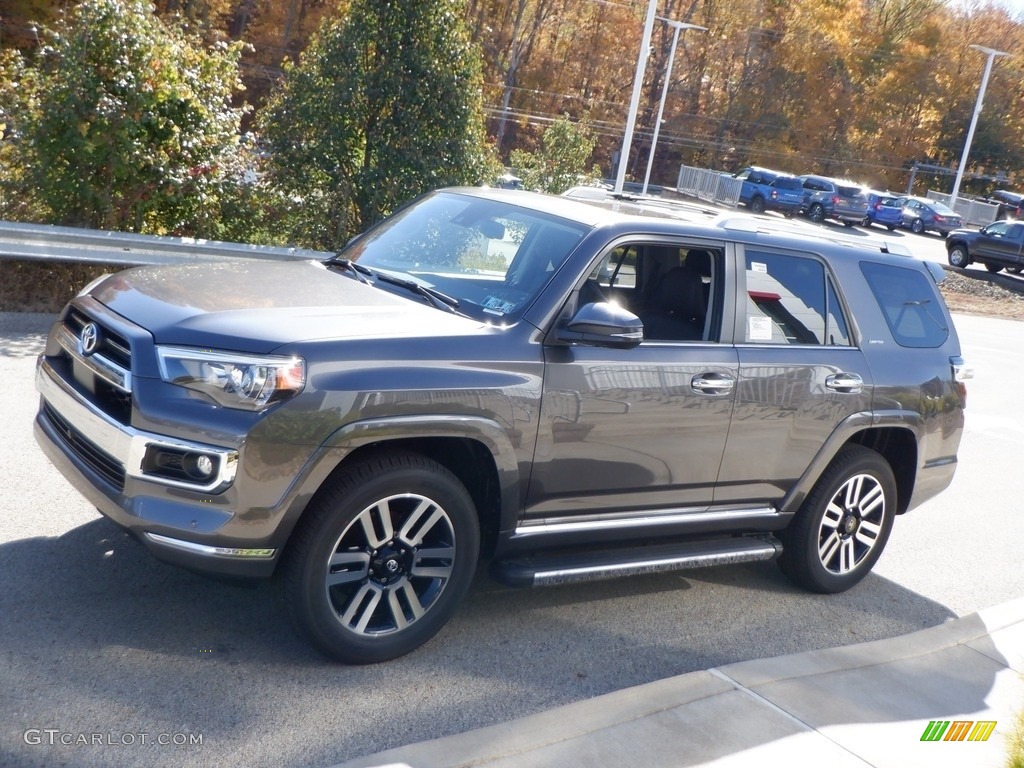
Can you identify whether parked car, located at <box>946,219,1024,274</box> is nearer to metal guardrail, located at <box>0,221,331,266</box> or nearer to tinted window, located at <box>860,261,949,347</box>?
metal guardrail, located at <box>0,221,331,266</box>

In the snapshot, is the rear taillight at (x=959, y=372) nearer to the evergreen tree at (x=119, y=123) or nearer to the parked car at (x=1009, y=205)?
the evergreen tree at (x=119, y=123)

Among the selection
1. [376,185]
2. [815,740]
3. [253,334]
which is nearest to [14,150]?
[376,185]

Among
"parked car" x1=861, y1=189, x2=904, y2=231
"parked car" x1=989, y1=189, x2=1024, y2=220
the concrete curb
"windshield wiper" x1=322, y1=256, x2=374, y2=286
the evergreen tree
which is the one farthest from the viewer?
"parked car" x1=989, y1=189, x2=1024, y2=220

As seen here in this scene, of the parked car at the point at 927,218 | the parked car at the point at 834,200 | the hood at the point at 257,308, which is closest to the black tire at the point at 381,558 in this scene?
the hood at the point at 257,308

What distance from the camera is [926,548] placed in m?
7.59

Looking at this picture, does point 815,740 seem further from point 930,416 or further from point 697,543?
point 930,416

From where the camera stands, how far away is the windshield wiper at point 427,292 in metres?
4.86

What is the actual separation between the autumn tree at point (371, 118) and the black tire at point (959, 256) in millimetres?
28299

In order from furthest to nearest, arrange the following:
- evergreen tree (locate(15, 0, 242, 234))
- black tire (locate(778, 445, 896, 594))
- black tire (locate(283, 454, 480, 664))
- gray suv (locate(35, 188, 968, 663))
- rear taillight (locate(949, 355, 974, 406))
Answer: evergreen tree (locate(15, 0, 242, 234)) → rear taillight (locate(949, 355, 974, 406)) → black tire (locate(778, 445, 896, 594)) → black tire (locate(283, 454, 480, 664)) → gray suv (locate(35, 188, 968, 663))

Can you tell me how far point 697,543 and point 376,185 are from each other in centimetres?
859

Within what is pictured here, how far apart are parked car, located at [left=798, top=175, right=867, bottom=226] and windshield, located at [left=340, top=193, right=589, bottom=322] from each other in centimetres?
4558

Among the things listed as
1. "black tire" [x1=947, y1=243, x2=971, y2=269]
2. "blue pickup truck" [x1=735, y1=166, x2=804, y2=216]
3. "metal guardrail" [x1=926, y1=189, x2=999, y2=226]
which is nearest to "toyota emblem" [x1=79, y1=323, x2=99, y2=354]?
"black tire" [x1=947, y1=243, x2=971, y2=269]

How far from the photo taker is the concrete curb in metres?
3.90

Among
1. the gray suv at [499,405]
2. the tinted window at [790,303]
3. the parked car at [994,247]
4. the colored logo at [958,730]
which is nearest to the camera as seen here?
the gray suv at [499,405]
